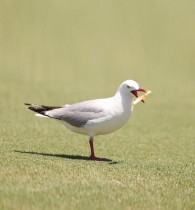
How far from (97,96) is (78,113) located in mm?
14083

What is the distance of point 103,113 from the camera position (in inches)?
339

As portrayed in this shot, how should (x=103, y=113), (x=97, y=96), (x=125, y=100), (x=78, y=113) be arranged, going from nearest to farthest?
(x=103, y=113) → (x=125, y=100) → (x=78, y=113) → (x=97, y=96)

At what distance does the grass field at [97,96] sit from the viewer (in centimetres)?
668

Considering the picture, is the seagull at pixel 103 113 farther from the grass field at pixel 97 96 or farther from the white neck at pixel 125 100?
the grass field at pixel 97 96

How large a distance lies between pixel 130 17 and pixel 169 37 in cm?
330

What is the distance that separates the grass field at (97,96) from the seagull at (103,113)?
0.58 m

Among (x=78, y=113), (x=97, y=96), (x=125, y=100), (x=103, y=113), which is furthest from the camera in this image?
(x=97, y=96)

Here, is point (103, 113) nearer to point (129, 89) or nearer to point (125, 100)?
point (125, 100)

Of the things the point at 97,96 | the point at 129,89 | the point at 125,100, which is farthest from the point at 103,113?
the point at 97,96

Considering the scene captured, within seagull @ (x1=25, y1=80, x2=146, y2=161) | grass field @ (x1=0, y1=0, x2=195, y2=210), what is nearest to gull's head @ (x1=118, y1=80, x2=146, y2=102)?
seagull @ (x1=25, y1=80, x2=146, y2=161)

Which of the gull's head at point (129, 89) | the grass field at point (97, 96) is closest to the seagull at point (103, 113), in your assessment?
the gull's head at point (129, 89)

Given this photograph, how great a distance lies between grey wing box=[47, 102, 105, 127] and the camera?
28.6 feet

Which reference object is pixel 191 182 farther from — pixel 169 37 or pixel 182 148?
pixel 169 37

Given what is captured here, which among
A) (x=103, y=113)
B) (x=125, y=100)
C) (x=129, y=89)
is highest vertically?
(x=129, y=89)
